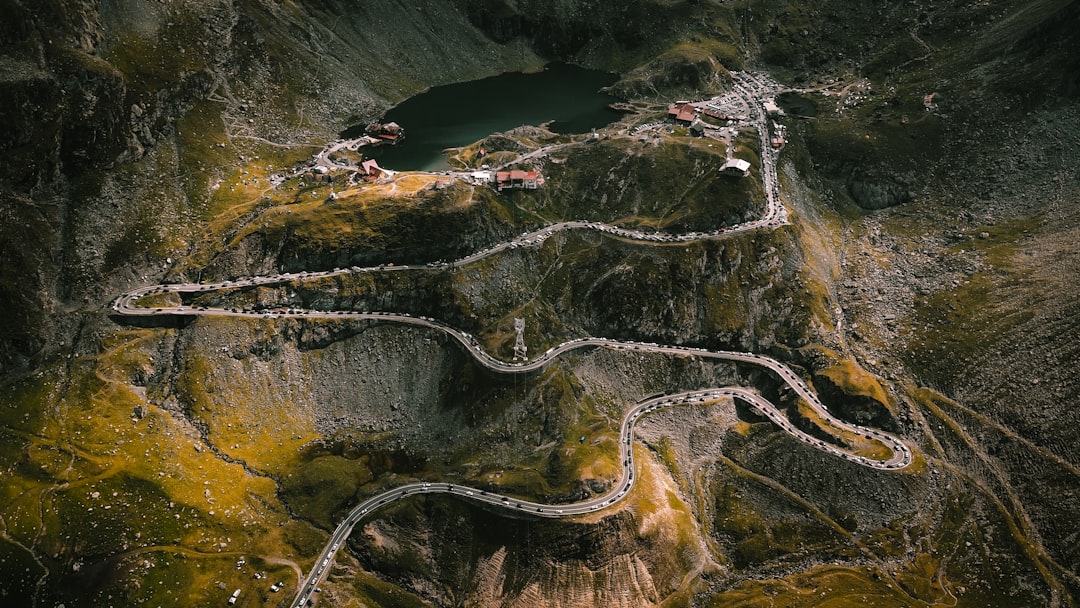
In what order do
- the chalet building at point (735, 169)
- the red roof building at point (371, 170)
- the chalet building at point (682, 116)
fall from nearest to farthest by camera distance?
1. the chalet building at point (735, 169)
2. the red roof building at point (371, 170)
3. the chalet building at point (682, 116)

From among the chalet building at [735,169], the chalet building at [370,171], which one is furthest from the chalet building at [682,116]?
the chalet building at [370,171]

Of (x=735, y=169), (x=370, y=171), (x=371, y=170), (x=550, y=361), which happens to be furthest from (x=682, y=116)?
(x=550, y=361)

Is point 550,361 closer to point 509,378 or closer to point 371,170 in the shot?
point 509,378

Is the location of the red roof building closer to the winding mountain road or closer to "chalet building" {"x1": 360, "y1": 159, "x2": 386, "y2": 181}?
"chalet building" {"x1": 360, "y1": 159, "x2": 386, "y2": 181}

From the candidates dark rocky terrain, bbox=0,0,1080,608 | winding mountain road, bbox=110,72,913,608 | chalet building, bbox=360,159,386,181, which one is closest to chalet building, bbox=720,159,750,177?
dark rocky terrain, bbox=0,0,1080,608

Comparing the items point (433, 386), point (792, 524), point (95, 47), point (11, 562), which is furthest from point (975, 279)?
point (95, 47)

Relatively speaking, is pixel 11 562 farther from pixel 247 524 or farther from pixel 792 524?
pixel 792 524

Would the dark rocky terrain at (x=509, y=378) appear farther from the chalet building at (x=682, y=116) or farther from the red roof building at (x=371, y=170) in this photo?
the chalet building at (x=682, y=116)

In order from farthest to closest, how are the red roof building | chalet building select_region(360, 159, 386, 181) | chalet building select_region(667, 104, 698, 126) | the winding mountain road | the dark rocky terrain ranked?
chalet building select_region(667, 104, 698, 126) < the red roof building < chalet building select_region(360, 159, 386, 181) < the winding mountain road < the dark rocky terrain
